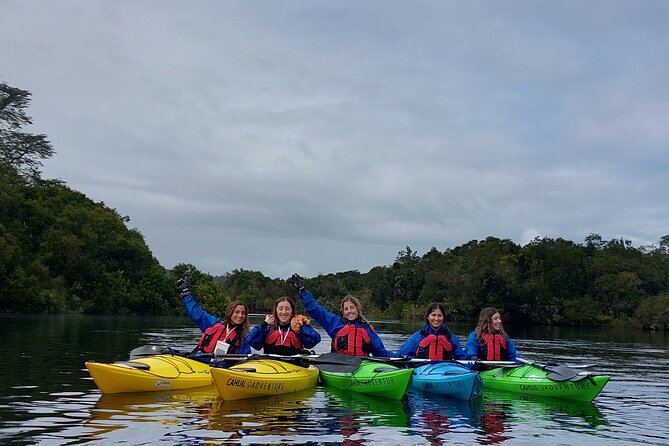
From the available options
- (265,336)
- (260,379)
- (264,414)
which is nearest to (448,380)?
(260,379)

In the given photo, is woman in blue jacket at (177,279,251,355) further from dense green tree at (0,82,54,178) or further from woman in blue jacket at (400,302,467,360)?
dense green tree at (0,82,54,178)

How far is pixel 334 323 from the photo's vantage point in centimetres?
1273

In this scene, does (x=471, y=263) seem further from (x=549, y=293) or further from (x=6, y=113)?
(x=6, y=113)

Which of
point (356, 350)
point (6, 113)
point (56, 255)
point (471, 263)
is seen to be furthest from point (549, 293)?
point (356, 350)

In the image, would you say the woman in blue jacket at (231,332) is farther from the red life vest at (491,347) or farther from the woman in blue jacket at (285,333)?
the red life vest at (491,347)

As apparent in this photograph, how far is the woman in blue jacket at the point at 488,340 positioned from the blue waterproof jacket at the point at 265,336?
292 centimetres

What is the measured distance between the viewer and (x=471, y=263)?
224ft

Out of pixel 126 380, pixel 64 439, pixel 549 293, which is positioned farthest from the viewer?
pixel 549 293

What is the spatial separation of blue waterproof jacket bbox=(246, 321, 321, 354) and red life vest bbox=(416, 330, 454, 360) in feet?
6.38

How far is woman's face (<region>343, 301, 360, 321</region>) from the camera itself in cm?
1212

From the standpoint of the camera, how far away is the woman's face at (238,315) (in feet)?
38.2

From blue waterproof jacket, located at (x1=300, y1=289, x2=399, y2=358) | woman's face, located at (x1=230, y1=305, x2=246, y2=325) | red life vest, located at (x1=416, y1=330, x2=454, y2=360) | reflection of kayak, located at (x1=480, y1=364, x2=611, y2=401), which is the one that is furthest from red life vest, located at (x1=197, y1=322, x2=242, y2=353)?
reflection of kayak, located at (x1=480, y1=364, x2=611, y2=401)

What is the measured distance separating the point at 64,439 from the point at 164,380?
318 centimetres

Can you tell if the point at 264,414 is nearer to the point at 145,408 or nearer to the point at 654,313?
the point at 145,408
